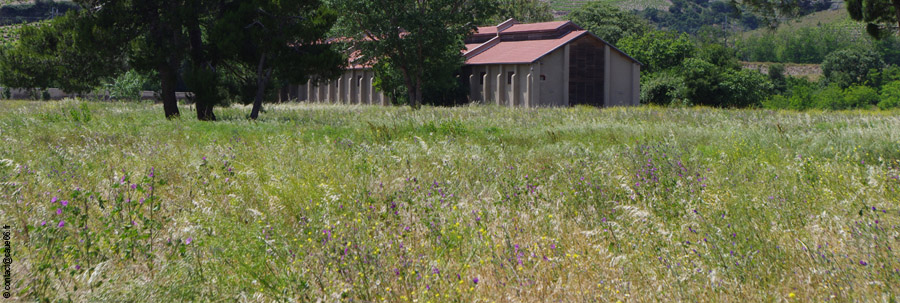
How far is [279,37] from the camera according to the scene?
915 inches

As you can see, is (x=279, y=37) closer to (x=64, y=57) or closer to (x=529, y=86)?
(x=64, y=57)

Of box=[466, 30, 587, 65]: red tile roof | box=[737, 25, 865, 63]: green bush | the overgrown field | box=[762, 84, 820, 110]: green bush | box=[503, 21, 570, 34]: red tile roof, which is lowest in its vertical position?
the overgrown field

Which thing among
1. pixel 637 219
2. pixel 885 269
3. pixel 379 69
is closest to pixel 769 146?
pixel 637 219

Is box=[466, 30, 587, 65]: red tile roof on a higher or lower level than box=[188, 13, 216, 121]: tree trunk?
higher

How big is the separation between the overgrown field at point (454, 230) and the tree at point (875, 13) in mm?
13682

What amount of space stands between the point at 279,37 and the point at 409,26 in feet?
54.2

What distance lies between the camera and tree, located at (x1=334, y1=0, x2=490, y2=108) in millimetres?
38906

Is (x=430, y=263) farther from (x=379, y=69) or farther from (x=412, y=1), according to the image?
(x=379, y=69)

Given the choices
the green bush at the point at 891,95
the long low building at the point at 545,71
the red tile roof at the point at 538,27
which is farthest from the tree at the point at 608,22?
the green bush at the point at 891,95

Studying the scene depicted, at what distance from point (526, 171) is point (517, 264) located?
13.3 ft

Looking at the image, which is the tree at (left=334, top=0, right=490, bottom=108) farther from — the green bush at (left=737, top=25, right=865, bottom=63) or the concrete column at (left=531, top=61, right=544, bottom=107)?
the green bush at (left=737, top=25, right=865, bottom=63)

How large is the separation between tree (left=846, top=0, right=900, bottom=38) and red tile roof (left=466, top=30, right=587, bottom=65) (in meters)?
25.6

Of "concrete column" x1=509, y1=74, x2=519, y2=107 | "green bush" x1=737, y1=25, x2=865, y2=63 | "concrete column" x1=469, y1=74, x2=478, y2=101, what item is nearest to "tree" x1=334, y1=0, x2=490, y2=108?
"concrete column" x1=509, y1=74, x2=519, y2=107

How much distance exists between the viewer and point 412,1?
39594mm
